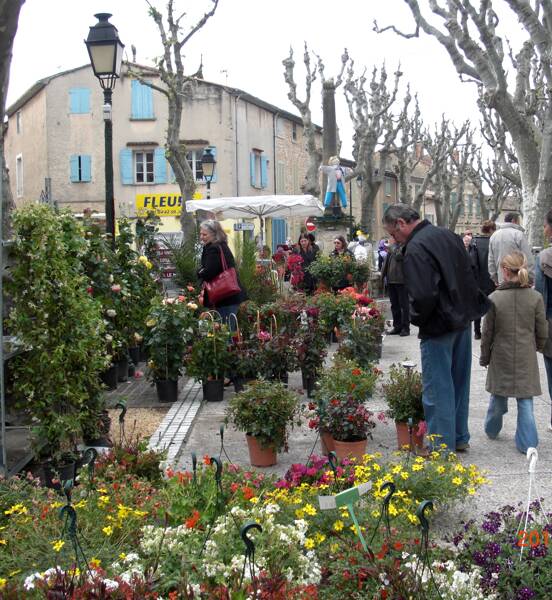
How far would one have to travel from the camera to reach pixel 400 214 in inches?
218

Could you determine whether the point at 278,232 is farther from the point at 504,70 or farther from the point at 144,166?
the point at 504,70

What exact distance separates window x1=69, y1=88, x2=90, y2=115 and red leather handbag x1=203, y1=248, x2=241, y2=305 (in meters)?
28.9

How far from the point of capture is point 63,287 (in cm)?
536

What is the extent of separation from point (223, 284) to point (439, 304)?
4131 mm

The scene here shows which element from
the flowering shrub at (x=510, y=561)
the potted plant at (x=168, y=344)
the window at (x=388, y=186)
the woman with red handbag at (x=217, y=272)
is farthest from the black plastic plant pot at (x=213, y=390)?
the window at (x=388, y=186)

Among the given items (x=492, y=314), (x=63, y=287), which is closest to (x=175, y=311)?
(x=63, y=287)

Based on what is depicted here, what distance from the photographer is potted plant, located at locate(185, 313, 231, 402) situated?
8.27 meters

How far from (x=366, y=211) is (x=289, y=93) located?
7.28m

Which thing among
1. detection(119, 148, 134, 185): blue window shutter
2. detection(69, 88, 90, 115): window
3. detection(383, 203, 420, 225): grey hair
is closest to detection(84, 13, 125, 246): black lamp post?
detection(383, 203, 420, 225): grey hair

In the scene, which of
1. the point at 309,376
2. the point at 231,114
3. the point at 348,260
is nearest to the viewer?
the point at 309,376

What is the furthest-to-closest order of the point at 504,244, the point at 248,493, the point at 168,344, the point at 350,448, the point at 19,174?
the point at 19,174 → the point at 504,244 → the point at 168,344 → the point at 350,448 → the point at 248,493

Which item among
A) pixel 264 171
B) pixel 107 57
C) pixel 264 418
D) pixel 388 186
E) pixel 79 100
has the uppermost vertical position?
pixel 79 100

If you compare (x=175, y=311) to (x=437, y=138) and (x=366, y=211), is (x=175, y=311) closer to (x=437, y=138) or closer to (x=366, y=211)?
(x=366, y=211)

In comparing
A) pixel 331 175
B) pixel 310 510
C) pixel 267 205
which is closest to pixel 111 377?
pixel 310 510
